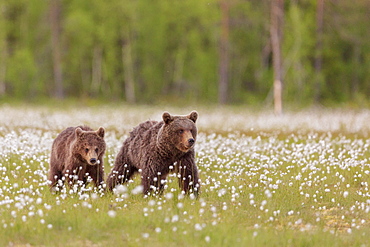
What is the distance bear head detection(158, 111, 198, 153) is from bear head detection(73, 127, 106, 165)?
1251 millimetres

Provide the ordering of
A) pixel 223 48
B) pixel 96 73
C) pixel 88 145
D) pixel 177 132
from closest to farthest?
1. pixel 177 132
2. pixel 88 145
3. pixel 223 48
4. pixel 96 73

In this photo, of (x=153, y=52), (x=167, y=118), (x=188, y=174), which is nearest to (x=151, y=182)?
(x=188, y=174)

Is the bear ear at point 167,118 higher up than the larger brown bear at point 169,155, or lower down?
higher up

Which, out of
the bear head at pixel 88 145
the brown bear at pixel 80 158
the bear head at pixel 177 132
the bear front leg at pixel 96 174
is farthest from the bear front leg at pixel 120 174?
the bear head at pixel 177 132

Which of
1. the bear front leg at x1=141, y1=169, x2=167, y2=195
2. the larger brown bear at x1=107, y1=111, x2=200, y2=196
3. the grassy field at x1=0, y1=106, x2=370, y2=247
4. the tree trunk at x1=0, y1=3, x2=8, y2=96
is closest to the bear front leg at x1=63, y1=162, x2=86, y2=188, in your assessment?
the grassy field at x1=0, y1=106, x2=370, y2=247

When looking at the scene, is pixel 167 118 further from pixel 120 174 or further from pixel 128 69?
pixel 128 69

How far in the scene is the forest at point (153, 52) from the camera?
162 feet

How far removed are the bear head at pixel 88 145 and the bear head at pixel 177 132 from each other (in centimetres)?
125

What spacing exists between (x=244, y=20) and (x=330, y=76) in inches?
847

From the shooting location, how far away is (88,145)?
980 centimetres

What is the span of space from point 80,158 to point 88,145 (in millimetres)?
376

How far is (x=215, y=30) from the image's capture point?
52406 mm

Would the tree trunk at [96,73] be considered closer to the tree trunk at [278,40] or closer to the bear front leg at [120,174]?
the tree trunk at [278,40]

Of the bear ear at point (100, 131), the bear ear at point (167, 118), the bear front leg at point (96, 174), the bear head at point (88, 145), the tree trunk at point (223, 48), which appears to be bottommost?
the bear front leg at point (96, 174)
